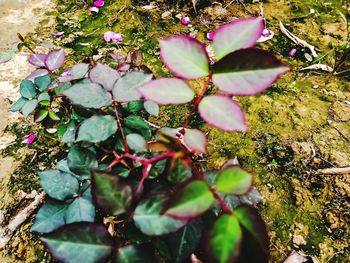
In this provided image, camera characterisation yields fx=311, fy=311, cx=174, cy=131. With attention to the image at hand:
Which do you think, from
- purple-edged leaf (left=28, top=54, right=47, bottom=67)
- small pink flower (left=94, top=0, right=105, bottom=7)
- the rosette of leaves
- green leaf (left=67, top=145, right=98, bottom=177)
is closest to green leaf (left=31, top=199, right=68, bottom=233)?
the rosette of leaves

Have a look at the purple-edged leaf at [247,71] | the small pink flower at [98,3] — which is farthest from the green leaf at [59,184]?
the small pink flower at [98,3]

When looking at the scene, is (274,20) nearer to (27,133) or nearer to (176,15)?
(176,15)

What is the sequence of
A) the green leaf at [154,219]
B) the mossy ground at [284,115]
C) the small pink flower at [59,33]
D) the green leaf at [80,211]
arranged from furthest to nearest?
the small pink flower at [59,33], the mossy ground at [284,115], the green leaf at [80,211], the green leaf at [154,219]

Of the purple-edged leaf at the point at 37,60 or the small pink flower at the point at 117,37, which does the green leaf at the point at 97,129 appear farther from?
the small pink flower at the point at 117,37

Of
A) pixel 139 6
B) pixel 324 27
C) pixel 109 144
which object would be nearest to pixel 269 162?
pixel 109 144

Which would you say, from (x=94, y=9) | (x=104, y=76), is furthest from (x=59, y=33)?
(x=104, y=76)

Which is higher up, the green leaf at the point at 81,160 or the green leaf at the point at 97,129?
the green leaf at the point at 97,129

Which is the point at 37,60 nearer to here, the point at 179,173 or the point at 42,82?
the point at 42,82

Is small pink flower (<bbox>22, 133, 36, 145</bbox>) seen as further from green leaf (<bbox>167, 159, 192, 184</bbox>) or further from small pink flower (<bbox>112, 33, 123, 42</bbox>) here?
green leaf (<bbox>167, 159, 192, 184</bbox>)
